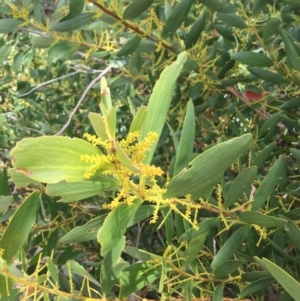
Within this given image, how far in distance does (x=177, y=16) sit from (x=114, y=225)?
2.47 ft

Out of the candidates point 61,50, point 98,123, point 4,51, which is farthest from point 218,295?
point 4,51

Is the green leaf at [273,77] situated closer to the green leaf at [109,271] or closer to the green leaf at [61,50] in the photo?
the green leaf at [61,50]

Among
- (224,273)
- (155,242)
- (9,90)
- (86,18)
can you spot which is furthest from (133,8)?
(9,90)

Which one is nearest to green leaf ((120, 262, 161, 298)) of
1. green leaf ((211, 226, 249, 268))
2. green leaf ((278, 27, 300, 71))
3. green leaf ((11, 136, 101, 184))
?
green leaf ((211, 226, 249, 268))

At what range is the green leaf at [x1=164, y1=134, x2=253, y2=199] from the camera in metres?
0.71

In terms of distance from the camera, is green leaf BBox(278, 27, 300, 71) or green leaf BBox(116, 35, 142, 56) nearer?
green leaf BBox(278, 27, 300, 71)

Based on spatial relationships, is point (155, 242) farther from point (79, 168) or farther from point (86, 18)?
point (79, 168)

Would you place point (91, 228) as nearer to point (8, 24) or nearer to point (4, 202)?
point (4, 202)

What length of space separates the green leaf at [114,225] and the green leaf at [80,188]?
43 millimetres

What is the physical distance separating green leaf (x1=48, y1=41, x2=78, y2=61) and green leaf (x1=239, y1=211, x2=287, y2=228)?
0.92m

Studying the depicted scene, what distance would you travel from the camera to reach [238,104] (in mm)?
1772

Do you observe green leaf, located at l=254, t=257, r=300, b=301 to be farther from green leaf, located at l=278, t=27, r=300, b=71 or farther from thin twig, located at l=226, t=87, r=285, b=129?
thin twig, located at l=226, t=87, r=285, b=129

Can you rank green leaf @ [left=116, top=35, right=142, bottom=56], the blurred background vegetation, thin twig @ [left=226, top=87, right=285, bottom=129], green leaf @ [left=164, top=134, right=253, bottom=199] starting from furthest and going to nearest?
thin twig @ [left=226, top=87, right=285, bottom=129] → green leaf @ [left=116, top=35, right=142, bottom=56] → the blurred background vegetation → green leaf @ [left=164, top=134, right=253, bottom=199]

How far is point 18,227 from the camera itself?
843 millimetres
